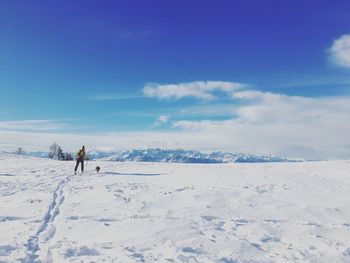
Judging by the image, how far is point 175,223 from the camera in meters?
11.6

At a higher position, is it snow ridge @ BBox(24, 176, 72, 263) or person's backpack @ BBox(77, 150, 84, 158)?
person's backpack @ BBox(77, 150, 84, 158)

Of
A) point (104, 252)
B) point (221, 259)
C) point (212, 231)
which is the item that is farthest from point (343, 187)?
point (104, 252)

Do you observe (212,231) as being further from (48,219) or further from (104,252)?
(48,219)

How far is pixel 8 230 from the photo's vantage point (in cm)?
1072

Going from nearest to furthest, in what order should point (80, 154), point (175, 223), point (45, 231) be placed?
point (45, 231), point (175, 223), point (80, 154)

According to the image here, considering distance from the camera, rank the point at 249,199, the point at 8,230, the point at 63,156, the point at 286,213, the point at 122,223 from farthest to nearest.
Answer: the point at 63,156, the point at 249,199, the point at 286,213, the point at 122,223, the point at 8,230

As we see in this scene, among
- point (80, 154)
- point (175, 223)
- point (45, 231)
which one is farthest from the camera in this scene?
point (80, 154)

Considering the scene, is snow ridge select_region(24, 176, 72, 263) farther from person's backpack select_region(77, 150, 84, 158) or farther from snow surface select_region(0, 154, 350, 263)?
person's backpack select_region(77, 150, 84, 158)

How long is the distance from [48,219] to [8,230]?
1.59 metres

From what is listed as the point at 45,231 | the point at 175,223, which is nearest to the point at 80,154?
the point at 175,223

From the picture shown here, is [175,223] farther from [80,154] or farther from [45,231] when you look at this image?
[80,154]

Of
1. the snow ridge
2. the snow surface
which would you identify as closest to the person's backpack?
the snow surface

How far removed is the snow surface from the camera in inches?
352

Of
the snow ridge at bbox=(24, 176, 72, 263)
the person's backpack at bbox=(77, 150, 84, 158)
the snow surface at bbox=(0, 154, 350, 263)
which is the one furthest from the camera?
the person's backpack at bbox=(77, 150, 84, 158)
